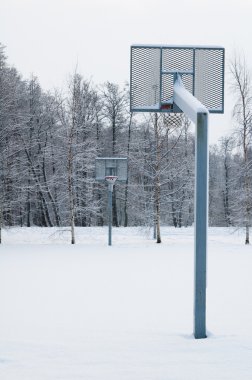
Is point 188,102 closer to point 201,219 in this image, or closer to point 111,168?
point 201,219

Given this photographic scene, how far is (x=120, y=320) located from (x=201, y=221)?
227 centimetres

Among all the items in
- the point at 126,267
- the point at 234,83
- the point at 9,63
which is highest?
the point at 9,63

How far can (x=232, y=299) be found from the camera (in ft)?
23.5

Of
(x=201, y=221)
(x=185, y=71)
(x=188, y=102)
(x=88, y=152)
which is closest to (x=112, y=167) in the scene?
(x=88, y=152)

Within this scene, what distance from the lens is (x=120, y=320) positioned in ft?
A: 19.0

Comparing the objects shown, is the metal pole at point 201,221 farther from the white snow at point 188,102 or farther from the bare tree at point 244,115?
the bare tree at point 244,115

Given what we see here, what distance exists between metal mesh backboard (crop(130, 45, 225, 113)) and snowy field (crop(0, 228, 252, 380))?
11.3 feet

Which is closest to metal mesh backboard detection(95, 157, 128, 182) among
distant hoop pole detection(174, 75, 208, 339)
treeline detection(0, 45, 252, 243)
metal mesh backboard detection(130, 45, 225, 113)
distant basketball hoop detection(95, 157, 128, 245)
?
distant basketball hoop detection(95, 157, 128, 245)

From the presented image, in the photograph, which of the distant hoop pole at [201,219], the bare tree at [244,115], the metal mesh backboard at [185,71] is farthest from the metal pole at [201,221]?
the bare tree at [244,115]

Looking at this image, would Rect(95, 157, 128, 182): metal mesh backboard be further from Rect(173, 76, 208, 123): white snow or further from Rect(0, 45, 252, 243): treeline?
Rect(173, 76, 208, 123): white snow

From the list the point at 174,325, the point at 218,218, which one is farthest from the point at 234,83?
the point at 218,218

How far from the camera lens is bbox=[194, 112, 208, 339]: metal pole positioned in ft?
14.6

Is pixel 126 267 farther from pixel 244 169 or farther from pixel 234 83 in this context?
pixel 234 83

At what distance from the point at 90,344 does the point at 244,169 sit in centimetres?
1647
